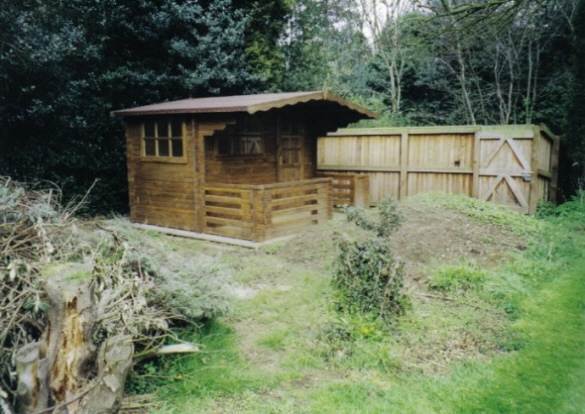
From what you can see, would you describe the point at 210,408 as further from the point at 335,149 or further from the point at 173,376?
the point at 335,149

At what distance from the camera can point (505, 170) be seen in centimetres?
1109

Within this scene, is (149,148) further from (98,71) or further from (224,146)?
(98,71)

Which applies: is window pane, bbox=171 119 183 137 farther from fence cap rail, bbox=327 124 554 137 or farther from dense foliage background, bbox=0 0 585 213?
fence cap rail, bbox=327 124 554 137

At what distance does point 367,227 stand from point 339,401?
240 centimetres

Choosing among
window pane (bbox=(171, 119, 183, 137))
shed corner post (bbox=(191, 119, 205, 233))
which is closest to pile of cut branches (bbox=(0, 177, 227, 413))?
shed corner post (bbox=(191, 119, 205, 233))

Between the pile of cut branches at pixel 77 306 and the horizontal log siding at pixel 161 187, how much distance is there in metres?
4.88

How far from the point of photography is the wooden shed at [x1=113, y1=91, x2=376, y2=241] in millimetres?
9625

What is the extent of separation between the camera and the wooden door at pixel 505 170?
10.8 meters

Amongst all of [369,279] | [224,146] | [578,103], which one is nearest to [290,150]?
[224,146]

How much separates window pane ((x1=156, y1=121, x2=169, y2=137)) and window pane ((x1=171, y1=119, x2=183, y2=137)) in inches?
8.1

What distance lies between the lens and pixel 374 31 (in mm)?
20188

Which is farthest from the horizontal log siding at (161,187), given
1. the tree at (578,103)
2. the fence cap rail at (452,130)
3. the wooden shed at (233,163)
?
the tree at (578,103)

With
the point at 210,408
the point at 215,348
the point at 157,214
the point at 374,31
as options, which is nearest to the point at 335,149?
the point at 157,214

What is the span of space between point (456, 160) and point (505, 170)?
116 cm
